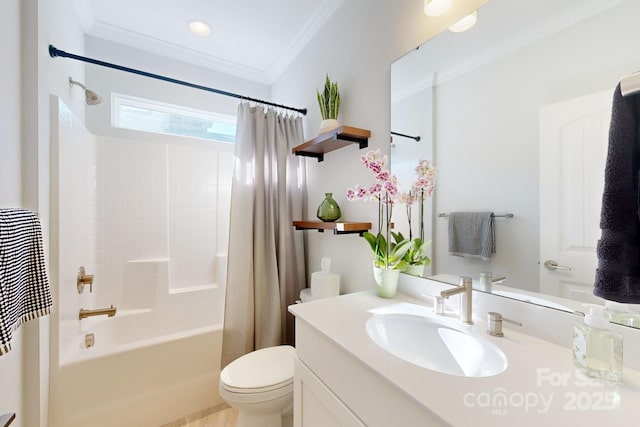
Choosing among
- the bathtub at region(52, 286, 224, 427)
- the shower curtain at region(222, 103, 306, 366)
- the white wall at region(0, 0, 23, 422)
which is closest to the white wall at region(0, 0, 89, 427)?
the white wall at region(0, 0, 23, 422)

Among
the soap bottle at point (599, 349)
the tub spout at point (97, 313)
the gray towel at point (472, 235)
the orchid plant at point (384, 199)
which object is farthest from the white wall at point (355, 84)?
the tub spout at point (97, 313)

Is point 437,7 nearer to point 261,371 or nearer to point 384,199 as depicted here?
point 384,199

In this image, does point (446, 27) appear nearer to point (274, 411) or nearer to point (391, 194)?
point (391, 194)

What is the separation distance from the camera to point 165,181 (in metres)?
2.21

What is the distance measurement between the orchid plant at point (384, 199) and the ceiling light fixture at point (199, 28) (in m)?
1.58

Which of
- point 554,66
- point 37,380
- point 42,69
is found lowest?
point 37,380

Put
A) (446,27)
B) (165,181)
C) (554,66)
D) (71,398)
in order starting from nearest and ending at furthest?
(554,66), (446,27), (71,398), (165,181)

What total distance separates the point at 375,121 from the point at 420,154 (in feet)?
1.16

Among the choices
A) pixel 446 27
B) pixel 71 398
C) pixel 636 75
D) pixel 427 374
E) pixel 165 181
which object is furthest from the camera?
pixel 165 181

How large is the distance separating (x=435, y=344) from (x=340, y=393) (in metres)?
0.37

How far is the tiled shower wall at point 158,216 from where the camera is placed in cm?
204

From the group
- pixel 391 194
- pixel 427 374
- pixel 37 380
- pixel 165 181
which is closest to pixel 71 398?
pixel 37 380

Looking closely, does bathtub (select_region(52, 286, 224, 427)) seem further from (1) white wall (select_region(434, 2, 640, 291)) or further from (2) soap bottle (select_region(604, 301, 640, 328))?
(2) soap bottle (select_region(604, 301, 640, 328))

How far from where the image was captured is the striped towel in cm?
71
